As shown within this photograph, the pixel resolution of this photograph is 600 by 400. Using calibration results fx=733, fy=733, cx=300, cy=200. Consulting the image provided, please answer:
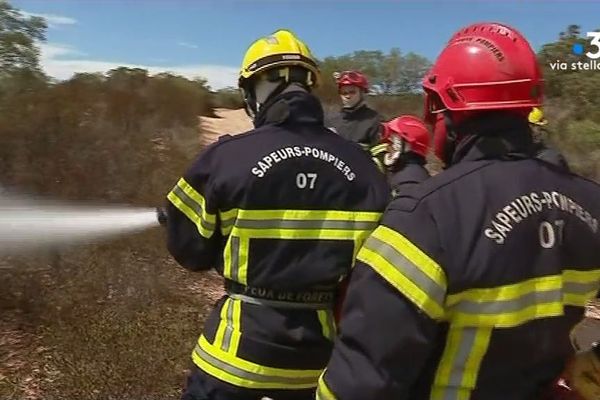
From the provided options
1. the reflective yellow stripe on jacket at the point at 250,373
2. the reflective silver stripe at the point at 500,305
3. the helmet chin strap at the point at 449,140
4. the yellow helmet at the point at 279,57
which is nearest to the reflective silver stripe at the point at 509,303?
the reflective silver stripe at the point at 500,305

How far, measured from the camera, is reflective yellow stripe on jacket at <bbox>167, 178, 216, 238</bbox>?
7.89 feet

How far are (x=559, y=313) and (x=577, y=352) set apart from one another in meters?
0.25

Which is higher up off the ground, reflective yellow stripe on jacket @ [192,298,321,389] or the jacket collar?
the jacket collar

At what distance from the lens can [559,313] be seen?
5.18ft

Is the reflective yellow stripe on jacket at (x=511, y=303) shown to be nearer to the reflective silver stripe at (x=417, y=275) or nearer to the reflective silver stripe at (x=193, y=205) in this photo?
the reflective silver stripe at (x=417, y=275)

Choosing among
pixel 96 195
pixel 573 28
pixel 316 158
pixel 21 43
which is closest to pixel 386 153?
pixel 316 158

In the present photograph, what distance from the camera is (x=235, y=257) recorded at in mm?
2371

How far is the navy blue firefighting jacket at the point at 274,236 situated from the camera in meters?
2.34

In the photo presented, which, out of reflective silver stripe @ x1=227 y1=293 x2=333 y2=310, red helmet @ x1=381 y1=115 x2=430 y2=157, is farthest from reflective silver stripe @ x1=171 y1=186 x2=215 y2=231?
red helmet @ x1=381 y1=115 x2=430 y2=157

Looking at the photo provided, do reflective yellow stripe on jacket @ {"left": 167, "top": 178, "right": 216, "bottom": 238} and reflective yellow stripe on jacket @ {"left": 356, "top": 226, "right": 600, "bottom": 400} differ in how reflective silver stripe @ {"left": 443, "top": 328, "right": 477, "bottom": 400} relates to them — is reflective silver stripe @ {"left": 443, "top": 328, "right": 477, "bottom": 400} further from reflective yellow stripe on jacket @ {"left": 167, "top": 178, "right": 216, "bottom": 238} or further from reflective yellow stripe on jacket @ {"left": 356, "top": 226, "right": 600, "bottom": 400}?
reflective yellow stripe on jacket @ {"left": 167, "top": 178, "right": 216, "bottom": 238}

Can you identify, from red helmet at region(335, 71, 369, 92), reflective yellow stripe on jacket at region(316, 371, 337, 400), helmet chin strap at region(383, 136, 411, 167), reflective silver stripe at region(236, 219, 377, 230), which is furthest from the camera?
red helmet at region(335, 71, 369, 92)

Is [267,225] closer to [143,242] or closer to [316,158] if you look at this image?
[316,158]

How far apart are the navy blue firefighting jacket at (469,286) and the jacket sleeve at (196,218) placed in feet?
3.03

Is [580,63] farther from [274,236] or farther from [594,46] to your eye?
[274,236]
